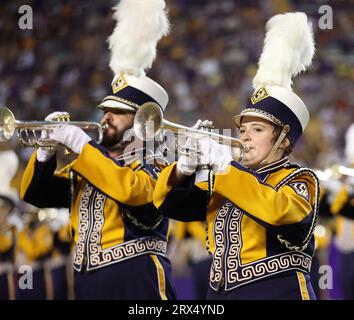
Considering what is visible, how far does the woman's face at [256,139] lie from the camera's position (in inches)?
→ 160

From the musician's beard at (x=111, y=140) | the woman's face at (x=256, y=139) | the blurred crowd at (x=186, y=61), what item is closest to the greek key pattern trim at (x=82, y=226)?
the musician's beard at (x=111, y=140)

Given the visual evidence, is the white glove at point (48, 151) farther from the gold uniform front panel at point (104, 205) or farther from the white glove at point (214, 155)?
the white glove at point (214, 155)

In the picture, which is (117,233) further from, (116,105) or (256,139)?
(256,139)

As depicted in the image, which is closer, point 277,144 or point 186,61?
point 277,144

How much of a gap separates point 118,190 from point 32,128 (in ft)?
1.68

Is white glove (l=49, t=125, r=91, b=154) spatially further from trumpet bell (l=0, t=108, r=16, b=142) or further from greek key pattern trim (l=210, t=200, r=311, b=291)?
greek key pattern trim (l=210, t=200, r=311, b=291)

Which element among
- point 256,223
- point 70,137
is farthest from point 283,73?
point 70,137

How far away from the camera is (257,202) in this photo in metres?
3.76

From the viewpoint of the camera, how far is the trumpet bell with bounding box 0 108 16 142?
460 cm

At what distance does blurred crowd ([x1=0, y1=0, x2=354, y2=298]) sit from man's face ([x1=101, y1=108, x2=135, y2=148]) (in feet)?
22.4

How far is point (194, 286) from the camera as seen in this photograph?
29.6 ft

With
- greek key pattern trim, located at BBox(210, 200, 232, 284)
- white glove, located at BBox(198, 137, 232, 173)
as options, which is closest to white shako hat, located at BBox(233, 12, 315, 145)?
white glove, located at BBox(198, 137, 232, 173)

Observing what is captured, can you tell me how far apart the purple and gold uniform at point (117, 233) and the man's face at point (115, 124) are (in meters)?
0.15
